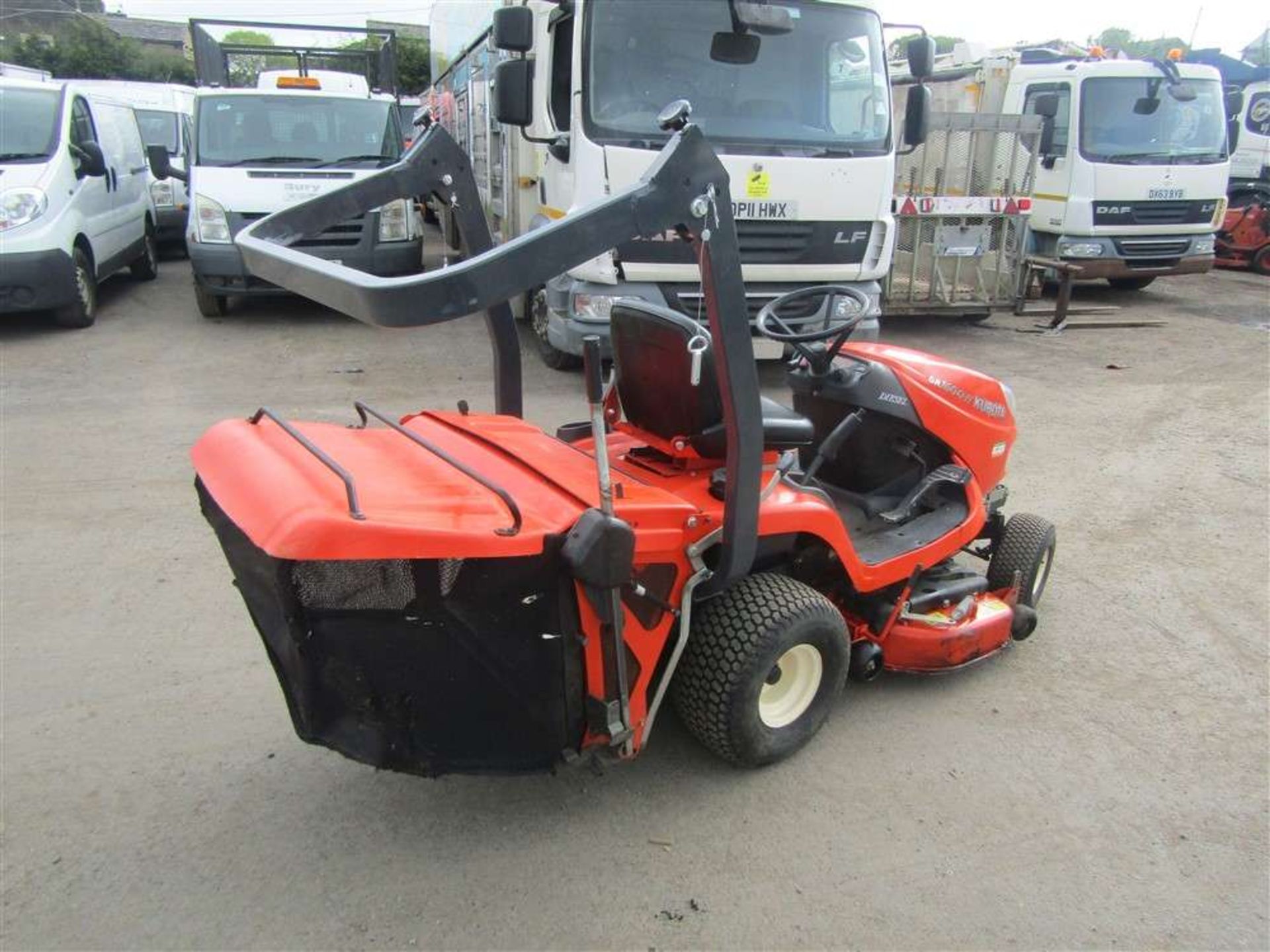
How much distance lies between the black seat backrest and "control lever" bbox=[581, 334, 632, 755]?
0.98 feet

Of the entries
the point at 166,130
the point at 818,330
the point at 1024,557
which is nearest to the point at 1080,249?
the point at 1024,557

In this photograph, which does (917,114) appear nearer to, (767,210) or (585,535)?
(767,210)

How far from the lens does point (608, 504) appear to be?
210cm

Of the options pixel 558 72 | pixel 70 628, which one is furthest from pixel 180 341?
pixel 70 628

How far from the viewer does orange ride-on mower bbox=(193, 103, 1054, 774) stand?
194 cm

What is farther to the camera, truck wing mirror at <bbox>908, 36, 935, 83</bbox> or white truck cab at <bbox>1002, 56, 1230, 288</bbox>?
white truck cab at <bbox>1002, 56, 1230, 288</bbox>

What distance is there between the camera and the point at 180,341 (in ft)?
26.8

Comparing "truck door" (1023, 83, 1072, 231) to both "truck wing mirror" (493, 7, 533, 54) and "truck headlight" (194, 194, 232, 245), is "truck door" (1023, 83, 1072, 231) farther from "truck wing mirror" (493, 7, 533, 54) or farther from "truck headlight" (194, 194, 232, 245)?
"truck headlight" (194, 194, 232, 245)

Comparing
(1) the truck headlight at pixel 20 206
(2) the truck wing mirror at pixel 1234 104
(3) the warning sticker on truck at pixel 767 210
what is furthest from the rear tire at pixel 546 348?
(2) the truck wing mirror at pixel 1234 104

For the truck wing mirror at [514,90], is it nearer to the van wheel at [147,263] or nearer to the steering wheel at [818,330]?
the steering wheel at [818,330]

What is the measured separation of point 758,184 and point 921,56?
153 centimetres

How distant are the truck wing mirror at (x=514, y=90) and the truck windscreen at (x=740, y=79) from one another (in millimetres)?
494

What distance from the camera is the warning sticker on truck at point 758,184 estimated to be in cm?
601

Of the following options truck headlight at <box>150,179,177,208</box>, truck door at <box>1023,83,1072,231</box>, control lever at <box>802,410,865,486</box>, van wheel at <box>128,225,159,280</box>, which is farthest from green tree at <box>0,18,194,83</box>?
control lever at <box>802,410,865,486</box>
